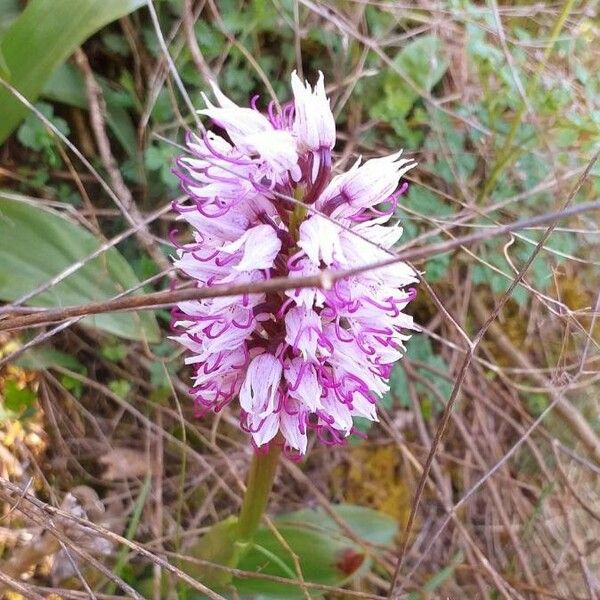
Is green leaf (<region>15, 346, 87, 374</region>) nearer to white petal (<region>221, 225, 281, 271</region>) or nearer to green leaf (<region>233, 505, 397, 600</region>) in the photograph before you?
green leaf (<region>233, 505, 397, 600</region>)

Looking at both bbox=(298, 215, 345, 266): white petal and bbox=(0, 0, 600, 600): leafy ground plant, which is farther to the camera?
bbox=(0, 0, 600, 600): leafy ground plant

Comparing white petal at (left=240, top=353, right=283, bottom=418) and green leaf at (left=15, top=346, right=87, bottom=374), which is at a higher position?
white petal at (left=240, top=353, right=283, bottom=418)

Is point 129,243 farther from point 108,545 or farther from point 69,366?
point 108,545

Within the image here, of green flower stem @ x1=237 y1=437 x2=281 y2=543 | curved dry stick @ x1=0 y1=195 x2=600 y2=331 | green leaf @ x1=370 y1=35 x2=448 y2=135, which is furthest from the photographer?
green leaf @ x1=370 y1=35 x2=448 y2=135

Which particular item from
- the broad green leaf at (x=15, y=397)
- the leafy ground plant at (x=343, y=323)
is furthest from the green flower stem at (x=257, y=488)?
the broad green leaf at (x=15, y=397)

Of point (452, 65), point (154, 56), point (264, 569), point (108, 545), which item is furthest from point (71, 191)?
point (452, 65)

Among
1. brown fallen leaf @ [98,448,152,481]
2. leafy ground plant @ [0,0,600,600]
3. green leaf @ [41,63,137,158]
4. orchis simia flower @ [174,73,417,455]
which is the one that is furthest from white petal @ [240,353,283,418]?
green leaf @ [41,63,137,158]
